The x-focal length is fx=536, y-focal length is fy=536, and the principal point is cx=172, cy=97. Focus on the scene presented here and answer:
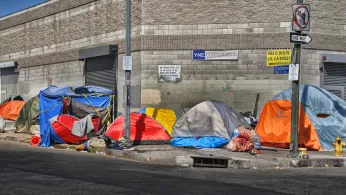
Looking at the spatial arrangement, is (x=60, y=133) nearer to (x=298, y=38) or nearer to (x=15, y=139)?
(x=15, y=139)

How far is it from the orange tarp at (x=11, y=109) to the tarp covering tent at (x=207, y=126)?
1096cm

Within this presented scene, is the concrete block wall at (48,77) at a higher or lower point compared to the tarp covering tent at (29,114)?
higher

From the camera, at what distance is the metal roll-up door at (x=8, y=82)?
116 ft

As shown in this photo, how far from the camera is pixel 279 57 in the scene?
890 inches

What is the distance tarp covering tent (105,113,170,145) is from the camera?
18.8 meters

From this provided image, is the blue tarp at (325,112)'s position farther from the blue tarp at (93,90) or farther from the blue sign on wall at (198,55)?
the blue tarp at (93,90)

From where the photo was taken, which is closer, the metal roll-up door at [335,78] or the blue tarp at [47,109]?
the blue tarp at [47,109]

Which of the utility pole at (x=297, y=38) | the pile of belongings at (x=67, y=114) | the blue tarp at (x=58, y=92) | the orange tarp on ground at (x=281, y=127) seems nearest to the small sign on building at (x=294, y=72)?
the utility pole at (x=297, y=38)

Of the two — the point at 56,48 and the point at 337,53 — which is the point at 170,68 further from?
the point at 56,48

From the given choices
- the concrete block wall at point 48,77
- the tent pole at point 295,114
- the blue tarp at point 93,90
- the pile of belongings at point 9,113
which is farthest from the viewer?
the concrete block wall at point 48,77

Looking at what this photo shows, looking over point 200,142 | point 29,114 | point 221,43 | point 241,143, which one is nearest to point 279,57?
point 221,43

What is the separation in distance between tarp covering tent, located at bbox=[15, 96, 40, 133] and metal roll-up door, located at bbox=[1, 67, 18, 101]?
10.1 metres

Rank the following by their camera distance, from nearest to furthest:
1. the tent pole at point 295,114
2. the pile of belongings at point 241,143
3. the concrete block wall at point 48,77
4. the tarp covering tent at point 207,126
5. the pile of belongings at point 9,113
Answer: the tent pole at point 295,114, the pile of belongings at point 241,143, the tarp covering tent at point 207,126, the pile of belongings at point 9,113, the concrete block wall at point 48,77

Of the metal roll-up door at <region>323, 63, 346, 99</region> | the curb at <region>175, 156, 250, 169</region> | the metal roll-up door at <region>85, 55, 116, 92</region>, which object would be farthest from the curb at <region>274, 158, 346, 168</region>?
the metal roll-up door at <region>85, 55, 116, 92</region>
